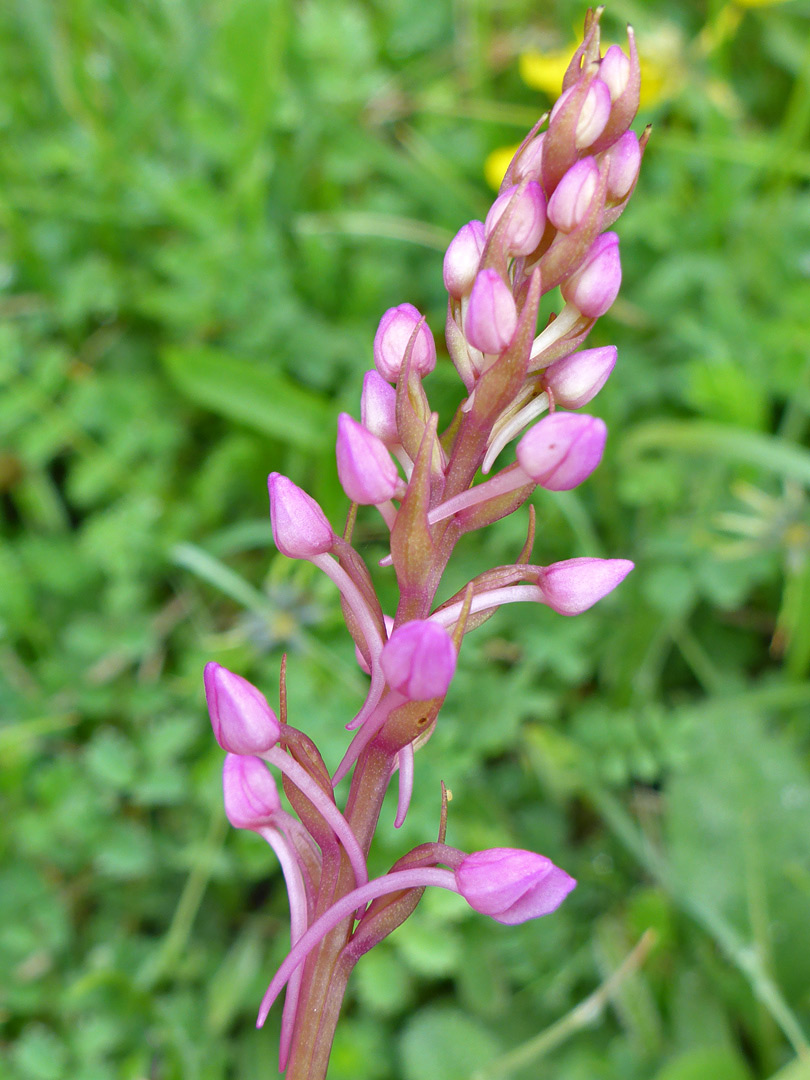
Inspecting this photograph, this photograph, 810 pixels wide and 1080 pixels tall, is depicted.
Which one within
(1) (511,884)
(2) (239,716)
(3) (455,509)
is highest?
(3) (455,509)

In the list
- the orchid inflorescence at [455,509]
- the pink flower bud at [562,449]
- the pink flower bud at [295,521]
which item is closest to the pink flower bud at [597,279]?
the orchid inflorescence at [455,509]

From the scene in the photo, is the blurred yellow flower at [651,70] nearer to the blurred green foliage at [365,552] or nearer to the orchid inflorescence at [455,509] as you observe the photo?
the blurred green foliage at [365,552]

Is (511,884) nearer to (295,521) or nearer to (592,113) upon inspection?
(295,521)

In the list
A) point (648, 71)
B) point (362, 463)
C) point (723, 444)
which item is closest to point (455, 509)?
point (362, 463)

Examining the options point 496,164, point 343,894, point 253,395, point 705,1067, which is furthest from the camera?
point 496,164

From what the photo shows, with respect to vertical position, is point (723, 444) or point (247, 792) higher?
point (247, 792)

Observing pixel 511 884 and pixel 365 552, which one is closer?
pixel 511 884

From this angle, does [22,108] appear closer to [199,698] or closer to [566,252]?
[199,698]
